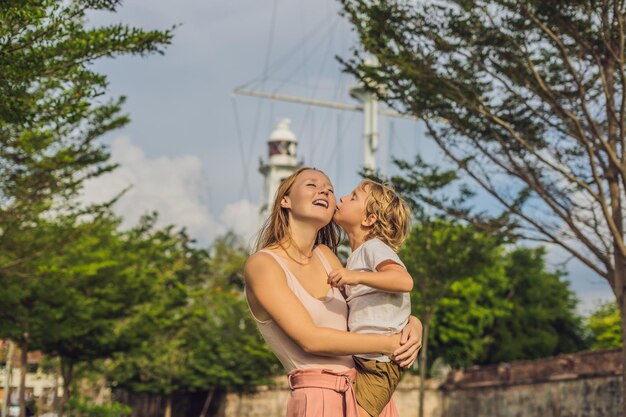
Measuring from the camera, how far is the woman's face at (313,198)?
144 inches

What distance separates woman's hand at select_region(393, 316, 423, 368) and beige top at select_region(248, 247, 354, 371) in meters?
0.19

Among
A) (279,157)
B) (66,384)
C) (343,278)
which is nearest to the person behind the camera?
(343,278)

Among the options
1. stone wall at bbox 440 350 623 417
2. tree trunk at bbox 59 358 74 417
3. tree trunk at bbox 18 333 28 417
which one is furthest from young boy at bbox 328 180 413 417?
stone wall at bbox 440 350 623 417

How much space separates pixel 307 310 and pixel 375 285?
0.89ft

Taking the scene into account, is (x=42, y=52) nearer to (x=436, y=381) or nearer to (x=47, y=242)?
(x=47, y=242)

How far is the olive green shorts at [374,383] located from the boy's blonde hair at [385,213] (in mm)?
522

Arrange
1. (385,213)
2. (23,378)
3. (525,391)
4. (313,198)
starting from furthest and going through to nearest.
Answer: (525,391)
(23,378)
(385,213)
(313,198)

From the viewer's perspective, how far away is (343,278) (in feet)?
11.0

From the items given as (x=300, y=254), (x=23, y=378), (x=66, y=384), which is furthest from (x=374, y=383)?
(x=66, y=384)

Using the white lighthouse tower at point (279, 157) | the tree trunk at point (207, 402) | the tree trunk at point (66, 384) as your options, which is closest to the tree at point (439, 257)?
the tree trunk at point (66, 384)

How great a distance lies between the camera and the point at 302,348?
11.3ft

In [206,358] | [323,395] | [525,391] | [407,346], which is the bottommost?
[323,395]

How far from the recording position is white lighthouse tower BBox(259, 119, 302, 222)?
83.5 m

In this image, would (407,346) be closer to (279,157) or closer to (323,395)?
(323,395)
